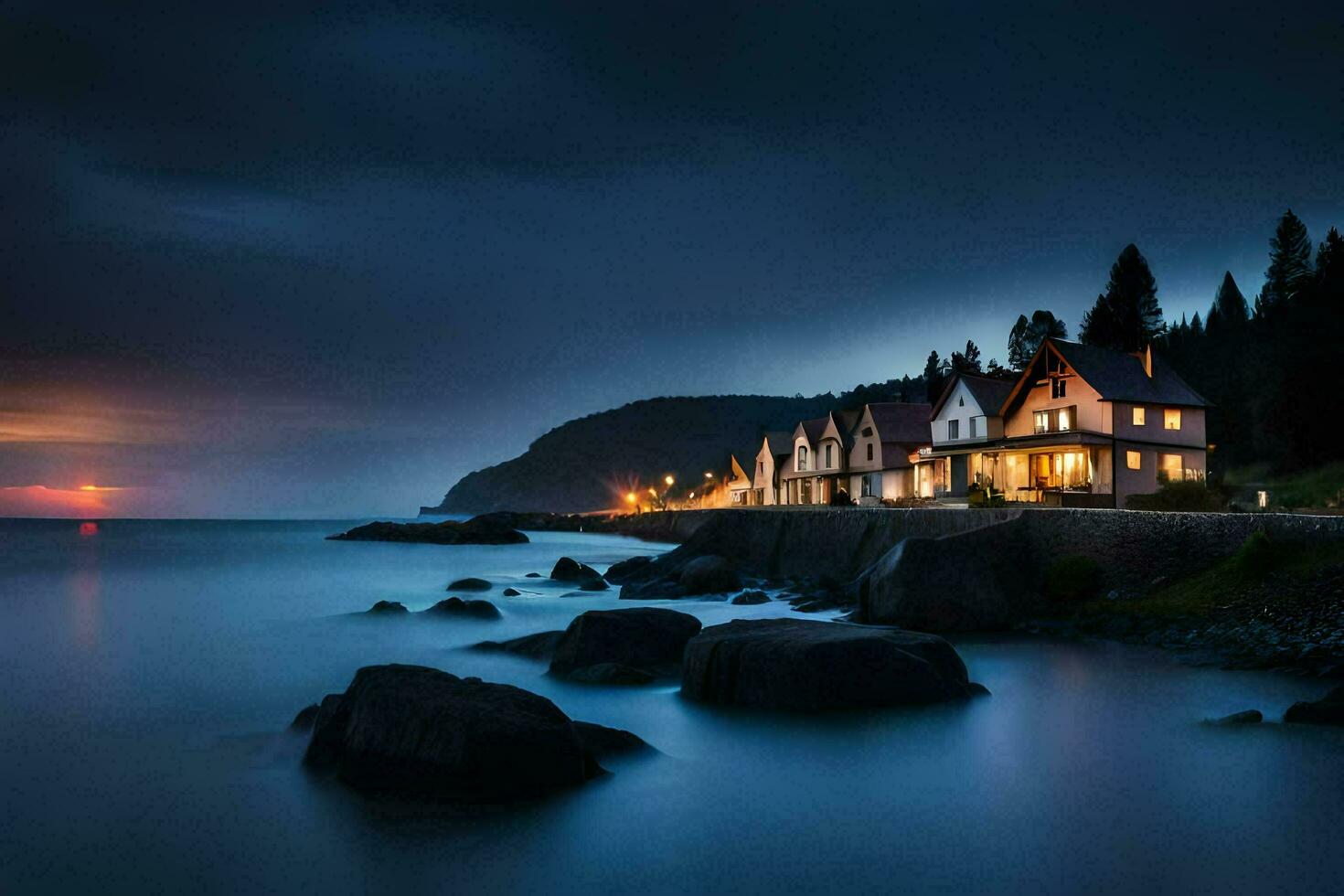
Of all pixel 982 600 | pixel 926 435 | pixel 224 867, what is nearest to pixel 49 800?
pixel 224 867

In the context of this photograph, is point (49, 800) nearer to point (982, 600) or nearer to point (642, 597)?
point (982, 600)

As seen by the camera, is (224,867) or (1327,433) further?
(1327,433)

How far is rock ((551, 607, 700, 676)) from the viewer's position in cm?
1959

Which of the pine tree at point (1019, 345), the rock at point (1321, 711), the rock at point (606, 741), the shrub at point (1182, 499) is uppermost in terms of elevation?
the pine tree at point (1019, 345)

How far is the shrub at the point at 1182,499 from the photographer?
1355 inches

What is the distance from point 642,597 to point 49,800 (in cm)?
2551

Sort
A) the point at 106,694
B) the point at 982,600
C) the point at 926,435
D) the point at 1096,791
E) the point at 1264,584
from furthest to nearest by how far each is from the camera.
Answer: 1. the point at 926,435
2. the point at 982,600
3. the point at 1264,584
4. the point at 106,694
5. the point at 1096,791

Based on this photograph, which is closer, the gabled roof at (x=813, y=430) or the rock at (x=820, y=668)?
the rock at (x=820, y=668)

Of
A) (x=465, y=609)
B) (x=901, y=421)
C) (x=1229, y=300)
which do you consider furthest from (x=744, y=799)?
(x=1229, y=300)

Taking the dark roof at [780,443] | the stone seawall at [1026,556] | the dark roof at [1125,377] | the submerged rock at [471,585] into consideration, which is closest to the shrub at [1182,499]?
the stone seawall at [1026,556]

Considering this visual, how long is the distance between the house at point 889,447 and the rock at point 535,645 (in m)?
41.9

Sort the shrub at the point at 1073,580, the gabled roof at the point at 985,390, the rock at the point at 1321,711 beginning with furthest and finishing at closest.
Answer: the gabled roof at the point at 985,390
the shrub at the point at 1073,580
the rock at the point at 1321,711

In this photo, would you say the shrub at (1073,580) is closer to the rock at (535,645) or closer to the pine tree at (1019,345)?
the rock at (535,645)

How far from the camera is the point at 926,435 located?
64.4m
